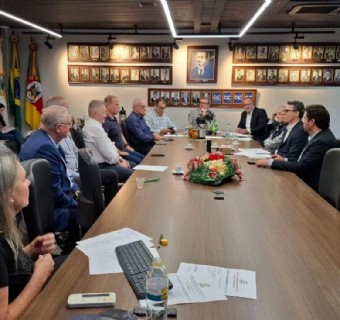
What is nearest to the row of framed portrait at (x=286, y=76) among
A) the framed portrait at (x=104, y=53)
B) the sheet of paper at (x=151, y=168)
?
the framed portrait at (x=104, y=53)

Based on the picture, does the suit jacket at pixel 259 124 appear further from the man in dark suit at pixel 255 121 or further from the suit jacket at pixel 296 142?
the suit jacket at pixel 296 142

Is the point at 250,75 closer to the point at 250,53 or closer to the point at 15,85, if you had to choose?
the point at 250,53

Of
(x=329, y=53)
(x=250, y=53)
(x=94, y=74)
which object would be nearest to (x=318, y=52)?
(x=329, y=53)

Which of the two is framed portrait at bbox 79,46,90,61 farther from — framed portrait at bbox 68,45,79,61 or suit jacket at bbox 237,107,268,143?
suit jacket at bbox 237,107,268,143

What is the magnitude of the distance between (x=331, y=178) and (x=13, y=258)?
244 centimetres

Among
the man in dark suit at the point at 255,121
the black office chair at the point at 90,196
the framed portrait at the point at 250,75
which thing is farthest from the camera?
the framed portrait at the point at 250,75

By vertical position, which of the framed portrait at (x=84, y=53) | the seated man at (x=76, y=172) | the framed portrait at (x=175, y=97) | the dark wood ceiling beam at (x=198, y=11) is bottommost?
the seated man at (x=76, y=172)

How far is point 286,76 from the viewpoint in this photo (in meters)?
7.92

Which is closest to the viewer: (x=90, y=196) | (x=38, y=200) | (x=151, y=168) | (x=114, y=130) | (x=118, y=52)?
(x=38, y=200)

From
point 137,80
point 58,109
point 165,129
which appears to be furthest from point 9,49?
point 58,109

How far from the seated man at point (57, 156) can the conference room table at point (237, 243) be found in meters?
0.47

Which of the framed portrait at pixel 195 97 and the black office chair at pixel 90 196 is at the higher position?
the framed portrait at pixel 195 97

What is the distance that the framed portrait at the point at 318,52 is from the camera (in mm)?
7742

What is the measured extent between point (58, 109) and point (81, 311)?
2.08 metres
